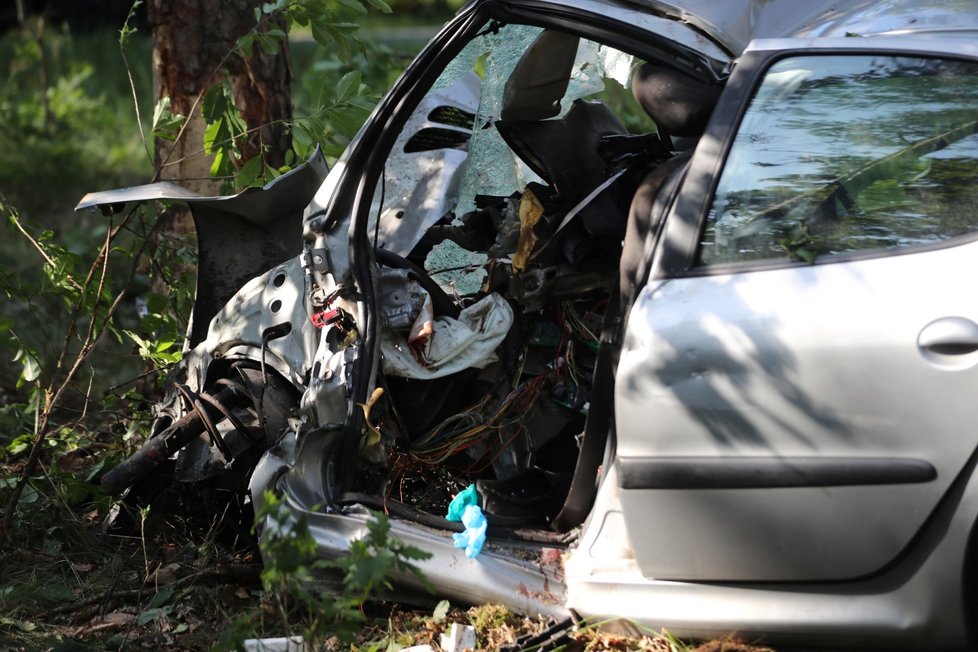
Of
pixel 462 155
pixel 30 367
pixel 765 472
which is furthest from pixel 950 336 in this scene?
pixel 30 367

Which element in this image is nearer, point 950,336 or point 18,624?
point 950,336

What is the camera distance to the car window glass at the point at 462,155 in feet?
12.8

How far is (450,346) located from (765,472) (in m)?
1.27

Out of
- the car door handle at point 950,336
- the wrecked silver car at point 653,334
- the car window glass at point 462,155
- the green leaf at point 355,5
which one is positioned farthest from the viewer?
the green leaf at point 355,5

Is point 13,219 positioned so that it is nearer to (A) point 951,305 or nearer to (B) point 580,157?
(B) point 580,157

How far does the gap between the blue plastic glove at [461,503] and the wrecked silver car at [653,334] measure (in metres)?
0.05

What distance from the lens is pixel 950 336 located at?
7.80 feet

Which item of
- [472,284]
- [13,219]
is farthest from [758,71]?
[13,219]

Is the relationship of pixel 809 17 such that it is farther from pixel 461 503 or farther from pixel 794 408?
pixel 461 503

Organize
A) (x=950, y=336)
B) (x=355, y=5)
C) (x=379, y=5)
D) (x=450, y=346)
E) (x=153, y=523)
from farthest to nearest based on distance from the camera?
(x=379, y=5)
(x=355, y=5)
(x=153, y=523)
(x=450, y=346)
(x=950, y=336)

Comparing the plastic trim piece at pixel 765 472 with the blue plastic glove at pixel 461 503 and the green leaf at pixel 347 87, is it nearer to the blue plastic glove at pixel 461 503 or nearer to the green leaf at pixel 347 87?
the blue plastic glove at pixel 461 503

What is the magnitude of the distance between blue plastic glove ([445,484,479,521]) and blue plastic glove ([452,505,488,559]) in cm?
13

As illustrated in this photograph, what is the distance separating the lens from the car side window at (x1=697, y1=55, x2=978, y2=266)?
8.40 ft

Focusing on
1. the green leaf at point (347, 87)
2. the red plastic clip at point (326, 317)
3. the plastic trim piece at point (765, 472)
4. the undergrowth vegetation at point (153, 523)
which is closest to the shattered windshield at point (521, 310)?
the red plastic clip at point (326, 317)
